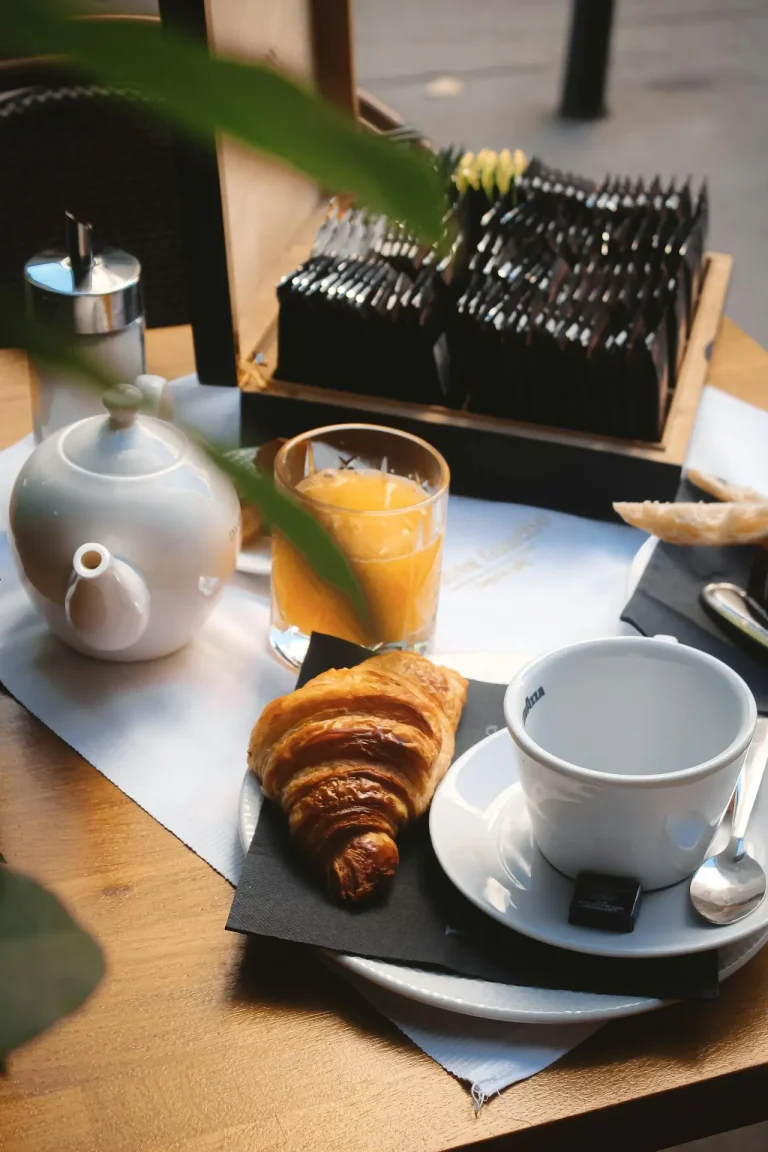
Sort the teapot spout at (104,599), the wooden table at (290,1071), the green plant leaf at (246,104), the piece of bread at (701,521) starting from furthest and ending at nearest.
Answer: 1. the piece of bread at (701,521)
2. the teapot spout at (104,599)
3. the wooden table at (290,1071)
4. the green plant leaf at (246,104)

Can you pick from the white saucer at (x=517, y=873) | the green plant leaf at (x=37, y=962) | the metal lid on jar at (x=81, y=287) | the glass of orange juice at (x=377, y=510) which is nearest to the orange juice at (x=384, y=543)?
the glass of orange juice at (x=377, y=510)

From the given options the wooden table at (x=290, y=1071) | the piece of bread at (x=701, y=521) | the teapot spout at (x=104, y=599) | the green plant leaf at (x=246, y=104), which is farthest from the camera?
the piece of bread at (x=701, y=521)

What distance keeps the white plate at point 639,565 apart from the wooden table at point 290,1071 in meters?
0.34

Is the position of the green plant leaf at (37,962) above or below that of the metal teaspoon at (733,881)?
above

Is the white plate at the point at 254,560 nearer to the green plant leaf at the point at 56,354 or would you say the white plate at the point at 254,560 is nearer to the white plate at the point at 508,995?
the white plate at the point at 508,995

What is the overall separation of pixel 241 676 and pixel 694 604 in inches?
12.5

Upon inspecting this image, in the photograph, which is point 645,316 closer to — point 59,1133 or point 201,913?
point 201,913

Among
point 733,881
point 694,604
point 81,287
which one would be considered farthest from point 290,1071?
point 81,287

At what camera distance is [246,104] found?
0.11 metres

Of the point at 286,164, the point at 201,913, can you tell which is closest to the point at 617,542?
the point at 201,913

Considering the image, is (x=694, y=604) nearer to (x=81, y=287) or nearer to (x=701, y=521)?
(x=701, y=521)

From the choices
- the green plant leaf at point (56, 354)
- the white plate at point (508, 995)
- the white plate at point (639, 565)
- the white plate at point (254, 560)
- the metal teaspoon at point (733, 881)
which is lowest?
the white plate at point (254, 560)

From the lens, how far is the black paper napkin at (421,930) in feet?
1.77

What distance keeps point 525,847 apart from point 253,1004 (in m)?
0.15
